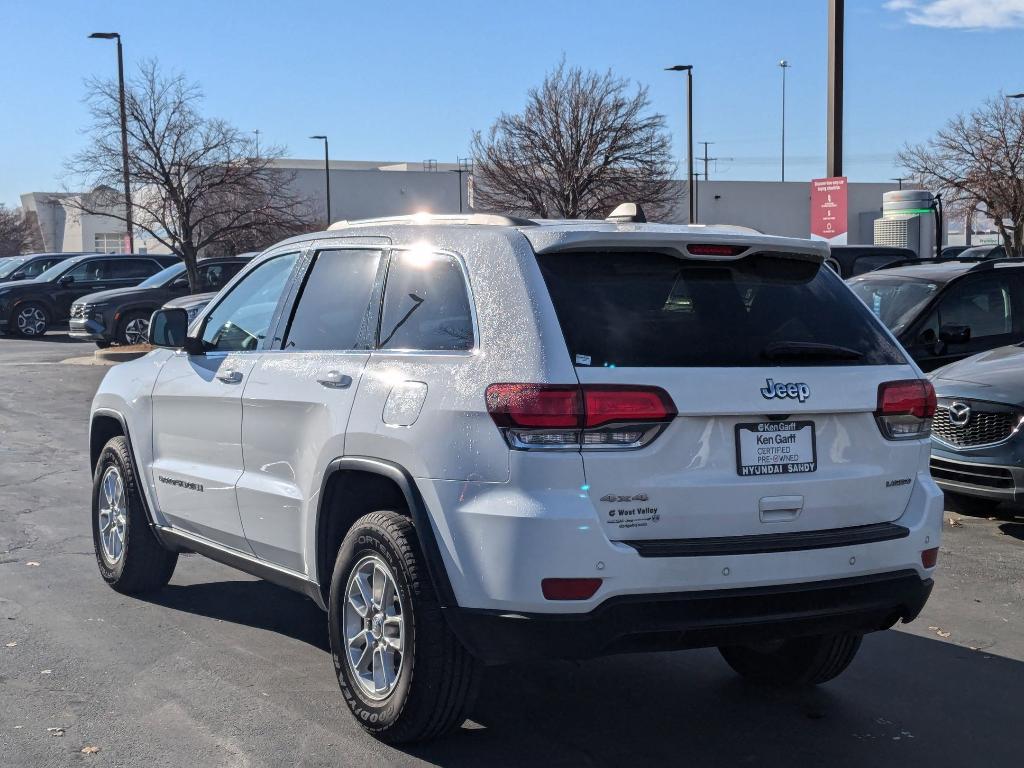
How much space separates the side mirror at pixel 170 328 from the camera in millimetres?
6301

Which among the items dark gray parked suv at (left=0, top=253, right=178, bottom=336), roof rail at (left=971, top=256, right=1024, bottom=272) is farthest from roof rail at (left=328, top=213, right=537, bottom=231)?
dark gray parked suv at (left=0, top=253, right=178, bottom=336)

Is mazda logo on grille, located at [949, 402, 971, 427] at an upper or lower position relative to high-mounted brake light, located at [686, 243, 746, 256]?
lower

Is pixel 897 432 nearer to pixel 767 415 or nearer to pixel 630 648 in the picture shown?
pixel 767 415

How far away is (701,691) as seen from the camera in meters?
5.16

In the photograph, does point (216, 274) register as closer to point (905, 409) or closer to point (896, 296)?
point (896, 296)

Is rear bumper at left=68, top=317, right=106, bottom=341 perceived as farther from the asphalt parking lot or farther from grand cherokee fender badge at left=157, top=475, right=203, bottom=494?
grand cherokee fender badge at left=157, top=475, right=203, bottom=494

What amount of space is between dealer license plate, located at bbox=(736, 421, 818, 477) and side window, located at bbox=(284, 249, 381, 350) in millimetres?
1564

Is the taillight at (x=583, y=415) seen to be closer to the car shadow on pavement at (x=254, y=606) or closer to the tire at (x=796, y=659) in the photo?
the tire at (x=796, y=659)

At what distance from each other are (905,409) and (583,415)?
1.30 meters

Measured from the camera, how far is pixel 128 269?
30.1m

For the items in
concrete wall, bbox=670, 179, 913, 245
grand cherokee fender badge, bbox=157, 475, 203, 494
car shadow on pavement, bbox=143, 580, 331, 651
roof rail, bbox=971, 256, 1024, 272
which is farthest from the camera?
concrete wall, bbox=670, 179, 913, 245

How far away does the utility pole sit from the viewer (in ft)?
46.3

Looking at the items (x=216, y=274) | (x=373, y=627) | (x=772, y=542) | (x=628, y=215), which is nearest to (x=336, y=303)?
(x=628, y=215)

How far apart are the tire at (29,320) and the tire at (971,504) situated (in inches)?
999
